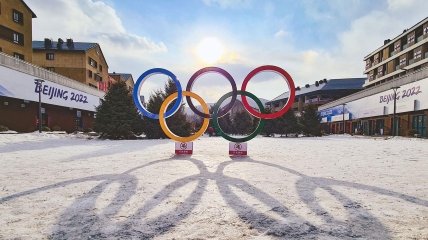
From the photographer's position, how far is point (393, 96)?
35.2 meters

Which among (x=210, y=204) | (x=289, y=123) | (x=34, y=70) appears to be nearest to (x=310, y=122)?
(x=289, y=123)

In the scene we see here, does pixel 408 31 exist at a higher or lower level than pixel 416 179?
higher

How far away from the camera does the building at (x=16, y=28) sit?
30328mm

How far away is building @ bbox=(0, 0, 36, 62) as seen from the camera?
3033 cm

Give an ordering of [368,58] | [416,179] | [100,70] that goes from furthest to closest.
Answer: [368,58]
[100,70]
[416,179]

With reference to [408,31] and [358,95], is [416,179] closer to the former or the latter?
[358,95]

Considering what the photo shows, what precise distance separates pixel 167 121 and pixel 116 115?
14.1 feet

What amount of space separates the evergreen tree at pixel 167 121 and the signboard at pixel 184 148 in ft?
42.7

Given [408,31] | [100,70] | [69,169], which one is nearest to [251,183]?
[69,169]

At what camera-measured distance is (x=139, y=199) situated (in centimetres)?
445

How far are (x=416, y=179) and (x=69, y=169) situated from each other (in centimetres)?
836

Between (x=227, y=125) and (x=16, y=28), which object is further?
(x=227, y=125)

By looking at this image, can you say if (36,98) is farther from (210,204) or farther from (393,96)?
(393,96)

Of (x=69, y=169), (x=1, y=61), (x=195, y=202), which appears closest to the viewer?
(x=195, y=202)
